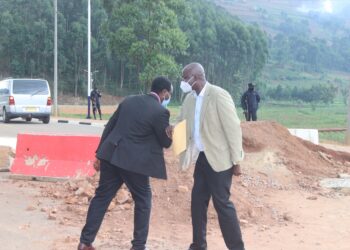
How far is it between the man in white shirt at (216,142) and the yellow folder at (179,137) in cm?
7

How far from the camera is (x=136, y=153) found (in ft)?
17.1

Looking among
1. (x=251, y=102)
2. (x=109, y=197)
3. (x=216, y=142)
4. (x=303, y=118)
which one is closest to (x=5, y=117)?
(x=251, y=102)

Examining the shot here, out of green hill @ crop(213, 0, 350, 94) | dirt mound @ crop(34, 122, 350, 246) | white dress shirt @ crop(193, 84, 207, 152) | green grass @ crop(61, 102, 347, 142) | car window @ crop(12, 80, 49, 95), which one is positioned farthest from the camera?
green hill @ crop(213, 0, 350, 94)

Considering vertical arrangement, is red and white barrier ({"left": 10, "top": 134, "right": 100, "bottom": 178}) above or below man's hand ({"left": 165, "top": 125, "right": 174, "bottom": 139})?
below

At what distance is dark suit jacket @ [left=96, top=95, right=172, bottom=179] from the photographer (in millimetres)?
5215

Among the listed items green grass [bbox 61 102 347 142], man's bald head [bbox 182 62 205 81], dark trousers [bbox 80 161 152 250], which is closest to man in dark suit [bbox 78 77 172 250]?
dark trousers [bbox 80 161 152 250]

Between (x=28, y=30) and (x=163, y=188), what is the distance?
59.4 m

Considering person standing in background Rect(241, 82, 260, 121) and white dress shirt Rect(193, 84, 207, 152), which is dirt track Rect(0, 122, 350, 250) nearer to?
white dress shirt Rect(193, 84, 207, 152)

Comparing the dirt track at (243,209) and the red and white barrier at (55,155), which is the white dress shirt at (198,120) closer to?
the dirt track at (243,209)

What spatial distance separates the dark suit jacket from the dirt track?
3.11 ft

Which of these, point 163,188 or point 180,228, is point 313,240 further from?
point 163,188

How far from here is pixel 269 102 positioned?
79.1 metres

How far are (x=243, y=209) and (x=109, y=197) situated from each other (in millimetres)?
2181

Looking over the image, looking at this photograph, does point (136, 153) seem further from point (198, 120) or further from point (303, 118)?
point (303, 118)
